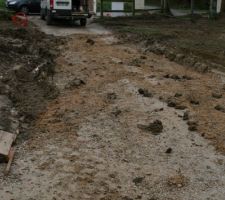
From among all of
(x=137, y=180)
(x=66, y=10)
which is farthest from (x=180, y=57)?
(x=66, y=10)

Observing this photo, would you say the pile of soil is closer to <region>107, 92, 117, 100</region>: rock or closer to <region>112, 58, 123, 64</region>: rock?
<region>107, 92, 117, 100</region>: rock

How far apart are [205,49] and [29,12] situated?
68.1 feet

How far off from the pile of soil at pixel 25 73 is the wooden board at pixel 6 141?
618 millimetres

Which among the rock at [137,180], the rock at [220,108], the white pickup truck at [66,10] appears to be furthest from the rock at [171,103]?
the white pickup truck at [66,10]

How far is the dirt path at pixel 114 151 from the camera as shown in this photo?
9375 mm

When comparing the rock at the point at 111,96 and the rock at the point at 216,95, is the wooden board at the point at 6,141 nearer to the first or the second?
the rock at the point at 111,96

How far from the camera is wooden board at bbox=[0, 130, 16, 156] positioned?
10.5 meters

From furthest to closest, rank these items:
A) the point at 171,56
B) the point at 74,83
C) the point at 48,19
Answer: the point at 48,19 → the point at 171,56 → the point at 74,83

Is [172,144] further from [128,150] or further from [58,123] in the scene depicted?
[58,123]

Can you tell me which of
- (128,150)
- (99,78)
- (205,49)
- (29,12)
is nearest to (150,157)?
(128,150)

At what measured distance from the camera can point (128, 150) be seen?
36.6ft

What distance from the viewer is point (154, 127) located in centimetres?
1236

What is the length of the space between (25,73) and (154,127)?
6.45 m

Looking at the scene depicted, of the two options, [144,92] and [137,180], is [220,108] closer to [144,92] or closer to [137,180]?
[144,92]
